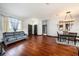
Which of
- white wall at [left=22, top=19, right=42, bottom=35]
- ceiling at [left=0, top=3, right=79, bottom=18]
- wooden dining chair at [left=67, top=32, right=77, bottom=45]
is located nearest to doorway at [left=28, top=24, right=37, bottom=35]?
white wall at [left=22, top=19, right=42, bottom=35]

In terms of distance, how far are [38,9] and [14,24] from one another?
2.28 ft

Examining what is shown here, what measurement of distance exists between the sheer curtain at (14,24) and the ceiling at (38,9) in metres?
0.15

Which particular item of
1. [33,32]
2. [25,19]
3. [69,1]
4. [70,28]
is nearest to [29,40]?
[33,32]

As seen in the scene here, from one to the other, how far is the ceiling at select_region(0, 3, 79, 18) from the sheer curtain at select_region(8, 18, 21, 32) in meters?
0.15

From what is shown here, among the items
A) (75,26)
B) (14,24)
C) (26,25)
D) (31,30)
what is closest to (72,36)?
(75,26)

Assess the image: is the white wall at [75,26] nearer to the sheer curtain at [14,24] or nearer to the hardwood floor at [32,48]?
the hardwood floor at [32,48]

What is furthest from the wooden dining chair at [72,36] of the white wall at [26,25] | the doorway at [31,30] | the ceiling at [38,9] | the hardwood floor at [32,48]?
the doorway at [31,30]

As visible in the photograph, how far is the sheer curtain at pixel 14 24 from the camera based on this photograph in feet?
5.98

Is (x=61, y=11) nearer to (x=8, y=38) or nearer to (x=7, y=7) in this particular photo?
(x=7, y=7)

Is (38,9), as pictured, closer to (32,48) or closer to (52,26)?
(52,26)

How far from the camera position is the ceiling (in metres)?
1.74

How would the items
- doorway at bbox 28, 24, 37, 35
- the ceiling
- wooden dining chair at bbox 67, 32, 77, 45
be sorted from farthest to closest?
doorway at bbox 28, 24, 37, 35 < wooden dining chair at bbox 67, 32, 77, 45 < the ceiling

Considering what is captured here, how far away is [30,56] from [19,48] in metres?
0.36

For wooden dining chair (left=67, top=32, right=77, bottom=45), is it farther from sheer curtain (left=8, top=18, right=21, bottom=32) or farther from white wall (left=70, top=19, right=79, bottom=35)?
sheer curtain (left=8, top=18, right=21, bottom=32)
